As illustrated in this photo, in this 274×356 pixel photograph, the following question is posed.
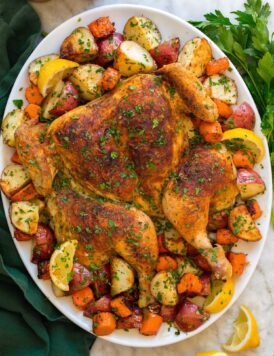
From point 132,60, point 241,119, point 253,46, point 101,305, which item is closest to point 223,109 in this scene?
point 241,119

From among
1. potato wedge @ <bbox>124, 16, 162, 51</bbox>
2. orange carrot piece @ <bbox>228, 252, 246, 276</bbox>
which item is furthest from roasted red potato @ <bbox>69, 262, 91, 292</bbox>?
potato wedge @ <bbox>124, 16, 162, 51</bbox>

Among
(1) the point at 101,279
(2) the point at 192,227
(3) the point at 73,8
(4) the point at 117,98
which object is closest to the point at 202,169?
(2) the point at 192,227

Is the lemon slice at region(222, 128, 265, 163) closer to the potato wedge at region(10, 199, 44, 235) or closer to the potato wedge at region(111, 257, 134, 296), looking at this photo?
the potato wedge at region(111, 257, 134, 296)

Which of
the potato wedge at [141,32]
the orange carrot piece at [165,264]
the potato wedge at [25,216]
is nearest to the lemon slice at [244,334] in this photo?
the orange carrot piece at [165,264]

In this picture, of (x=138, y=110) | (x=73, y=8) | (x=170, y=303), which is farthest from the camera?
(x=73, y=8)

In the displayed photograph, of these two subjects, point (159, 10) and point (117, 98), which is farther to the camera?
point (159, 10)

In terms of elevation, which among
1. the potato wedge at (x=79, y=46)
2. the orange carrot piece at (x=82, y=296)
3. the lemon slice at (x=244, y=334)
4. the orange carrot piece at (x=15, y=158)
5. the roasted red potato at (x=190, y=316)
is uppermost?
the potato wedge at (x=79, y=46)

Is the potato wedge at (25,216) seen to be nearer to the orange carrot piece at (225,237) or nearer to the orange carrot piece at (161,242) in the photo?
the orange carrot piece at (161,242)

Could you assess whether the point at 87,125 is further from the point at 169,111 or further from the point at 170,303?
the point at 170,303
